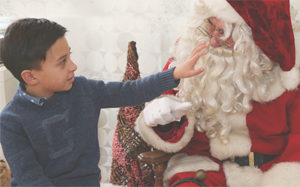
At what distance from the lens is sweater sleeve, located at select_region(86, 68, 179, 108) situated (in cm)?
116

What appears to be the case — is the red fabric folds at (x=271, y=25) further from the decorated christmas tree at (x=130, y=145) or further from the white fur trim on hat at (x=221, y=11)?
the decorated christmas tree at (x=130, y=145)

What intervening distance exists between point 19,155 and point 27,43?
37cm

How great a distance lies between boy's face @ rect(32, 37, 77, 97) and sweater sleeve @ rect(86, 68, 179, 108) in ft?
0.43

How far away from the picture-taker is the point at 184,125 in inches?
55.4

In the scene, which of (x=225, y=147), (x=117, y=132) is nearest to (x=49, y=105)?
(x=117, y=132)

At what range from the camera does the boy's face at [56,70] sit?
107cm

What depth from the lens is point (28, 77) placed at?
43.4 inches

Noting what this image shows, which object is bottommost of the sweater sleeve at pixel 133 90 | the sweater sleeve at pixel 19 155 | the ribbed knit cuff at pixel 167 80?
the sweater sleeve at pixel 19 155

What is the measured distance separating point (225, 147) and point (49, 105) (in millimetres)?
746

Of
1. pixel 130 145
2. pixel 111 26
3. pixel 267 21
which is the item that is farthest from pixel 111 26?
pixel 267 21

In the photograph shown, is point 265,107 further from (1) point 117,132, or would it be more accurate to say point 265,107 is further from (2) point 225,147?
(1) point 117,132

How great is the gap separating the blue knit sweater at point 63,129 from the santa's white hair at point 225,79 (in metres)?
0.27

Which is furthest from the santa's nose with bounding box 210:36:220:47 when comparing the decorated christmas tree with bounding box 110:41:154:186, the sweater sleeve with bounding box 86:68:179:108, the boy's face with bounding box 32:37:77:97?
the boy's face with bounding box 32:37:77:97

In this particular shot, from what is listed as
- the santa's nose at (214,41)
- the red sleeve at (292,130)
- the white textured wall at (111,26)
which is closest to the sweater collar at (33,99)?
the santa's nose at (214,41)
